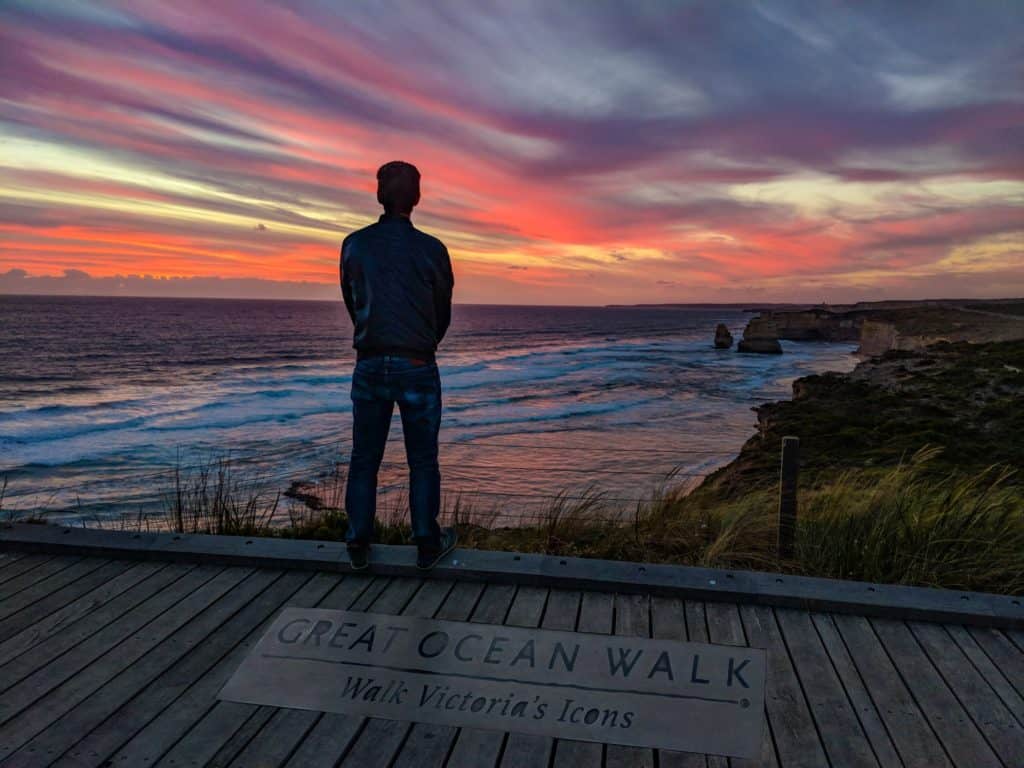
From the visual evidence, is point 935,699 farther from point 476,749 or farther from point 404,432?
point 404,432

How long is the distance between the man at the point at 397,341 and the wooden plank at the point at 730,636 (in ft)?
4.96

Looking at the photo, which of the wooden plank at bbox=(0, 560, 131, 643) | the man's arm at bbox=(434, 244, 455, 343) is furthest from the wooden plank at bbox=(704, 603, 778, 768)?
the wooden plank at bbox=(0, 560, 131, 643)

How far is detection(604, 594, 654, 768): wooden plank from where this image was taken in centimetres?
225

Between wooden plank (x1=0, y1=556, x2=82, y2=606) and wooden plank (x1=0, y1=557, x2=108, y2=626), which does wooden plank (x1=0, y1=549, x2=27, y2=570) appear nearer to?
wooden plank (x1=0, y1=556, x2=82, y2=606)

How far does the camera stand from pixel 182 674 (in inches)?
109

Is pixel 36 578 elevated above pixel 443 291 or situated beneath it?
situated beneath

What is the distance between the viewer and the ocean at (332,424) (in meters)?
13.0

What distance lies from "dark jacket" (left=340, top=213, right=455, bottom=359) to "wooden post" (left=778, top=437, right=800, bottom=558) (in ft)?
A: 8.12

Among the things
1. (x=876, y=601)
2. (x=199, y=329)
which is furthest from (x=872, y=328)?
(x=199, y=329)

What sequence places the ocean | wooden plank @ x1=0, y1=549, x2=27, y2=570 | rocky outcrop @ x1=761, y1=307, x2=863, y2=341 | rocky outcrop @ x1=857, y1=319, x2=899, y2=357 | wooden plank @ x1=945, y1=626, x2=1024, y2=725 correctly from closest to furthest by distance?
wooden plank @ x1=945, y1=626, x2=1024, y2=725, wooden plank @ x1=0, y1=549, x2=27, y2=570, the ocean, rocky outcrop @ x1=857, y1=319, x2=899, y2=357, rocky outcrop @ x1=761, y1=307, x2=863, y2=341

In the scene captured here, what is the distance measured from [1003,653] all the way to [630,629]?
1661mm

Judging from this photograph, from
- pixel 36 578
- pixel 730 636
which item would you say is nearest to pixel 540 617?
pixel 730 636

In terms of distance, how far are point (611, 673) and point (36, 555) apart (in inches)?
142

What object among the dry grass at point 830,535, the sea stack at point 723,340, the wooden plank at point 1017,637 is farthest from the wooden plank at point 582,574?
the sea stack at point 723,340
